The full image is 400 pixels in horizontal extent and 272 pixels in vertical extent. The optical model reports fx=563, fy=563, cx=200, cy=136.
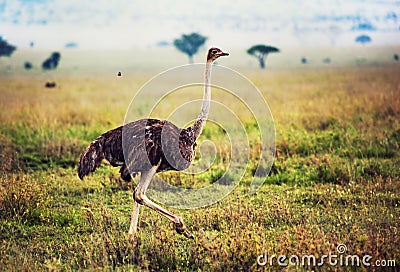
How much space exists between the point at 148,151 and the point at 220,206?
174cm

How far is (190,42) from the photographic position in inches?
1681

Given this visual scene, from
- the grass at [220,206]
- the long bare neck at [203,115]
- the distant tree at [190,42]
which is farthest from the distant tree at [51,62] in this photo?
the long bare neck at [203,115]

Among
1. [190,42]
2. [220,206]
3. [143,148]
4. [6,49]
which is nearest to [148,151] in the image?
[143,148]

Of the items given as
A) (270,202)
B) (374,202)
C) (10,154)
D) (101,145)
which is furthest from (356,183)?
(10,154)

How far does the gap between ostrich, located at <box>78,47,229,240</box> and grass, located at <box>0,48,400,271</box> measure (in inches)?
17.5

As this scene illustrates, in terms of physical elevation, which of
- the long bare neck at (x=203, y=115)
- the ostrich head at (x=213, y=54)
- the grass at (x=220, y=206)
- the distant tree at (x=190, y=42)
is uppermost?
the distant tree at (x=190, y=42)

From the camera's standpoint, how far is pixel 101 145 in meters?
6.34

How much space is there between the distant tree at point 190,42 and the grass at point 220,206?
1199 inches

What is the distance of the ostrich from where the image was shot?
607cm

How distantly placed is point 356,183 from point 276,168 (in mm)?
1404

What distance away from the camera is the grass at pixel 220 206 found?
5.61 m

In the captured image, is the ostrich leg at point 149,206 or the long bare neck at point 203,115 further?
the long bare neck at point 203,115

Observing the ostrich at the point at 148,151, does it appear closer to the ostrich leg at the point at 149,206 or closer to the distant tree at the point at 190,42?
the ostrich leg at the point at 149,206

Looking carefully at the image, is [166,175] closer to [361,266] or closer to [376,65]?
[361,266]
